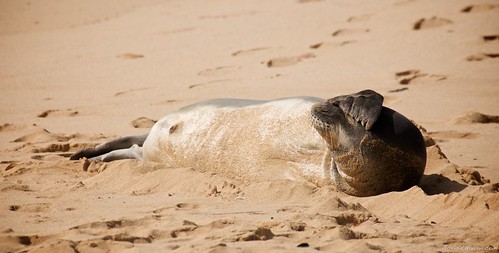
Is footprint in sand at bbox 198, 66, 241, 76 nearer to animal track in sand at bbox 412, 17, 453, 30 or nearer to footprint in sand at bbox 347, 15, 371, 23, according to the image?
footprint in sand at bbox 347, 15, 371, 23

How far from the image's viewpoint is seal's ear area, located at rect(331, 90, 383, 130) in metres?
4.80

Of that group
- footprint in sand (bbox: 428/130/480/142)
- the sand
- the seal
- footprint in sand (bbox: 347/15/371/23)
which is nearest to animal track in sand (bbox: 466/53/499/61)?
the sand

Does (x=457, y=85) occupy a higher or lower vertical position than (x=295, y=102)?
lower

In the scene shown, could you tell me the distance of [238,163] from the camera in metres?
5.44

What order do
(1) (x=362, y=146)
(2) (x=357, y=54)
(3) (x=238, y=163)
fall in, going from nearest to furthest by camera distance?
(1) (x=362, y=146)
(3) (x=238, y=163)
(2) (x=357, y=54)

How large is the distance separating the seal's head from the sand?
0.43ft

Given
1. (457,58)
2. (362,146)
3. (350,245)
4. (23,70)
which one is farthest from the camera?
(23,70)

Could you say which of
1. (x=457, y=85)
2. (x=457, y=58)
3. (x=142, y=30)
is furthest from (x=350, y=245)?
(x=142, y=30)

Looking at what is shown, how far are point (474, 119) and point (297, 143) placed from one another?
90.7 inches

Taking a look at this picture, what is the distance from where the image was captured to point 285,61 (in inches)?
379

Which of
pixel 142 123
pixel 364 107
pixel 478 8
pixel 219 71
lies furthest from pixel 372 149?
pixel 478 8

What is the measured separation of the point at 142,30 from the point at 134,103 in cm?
448

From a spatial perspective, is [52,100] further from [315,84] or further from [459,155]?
[459,155]

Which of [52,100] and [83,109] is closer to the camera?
[83,109]
